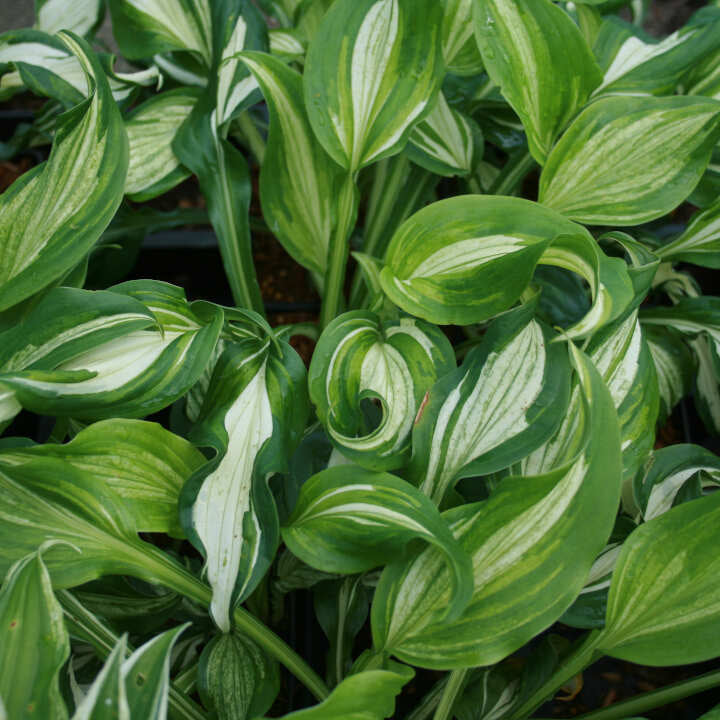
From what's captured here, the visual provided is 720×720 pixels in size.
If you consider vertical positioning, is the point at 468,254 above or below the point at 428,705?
above

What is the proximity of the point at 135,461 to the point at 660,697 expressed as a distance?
1.35ft

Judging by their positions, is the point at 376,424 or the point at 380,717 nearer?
the point at 380,717

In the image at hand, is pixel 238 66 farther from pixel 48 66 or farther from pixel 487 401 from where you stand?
pixel 487 401

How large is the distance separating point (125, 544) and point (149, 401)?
0.30 feet

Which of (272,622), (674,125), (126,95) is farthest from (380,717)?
(126,95)

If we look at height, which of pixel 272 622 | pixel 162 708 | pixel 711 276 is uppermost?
pixel 162 708

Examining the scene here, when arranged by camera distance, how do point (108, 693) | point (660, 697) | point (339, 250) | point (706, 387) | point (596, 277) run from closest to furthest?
point (108, 693) → point (596, 277) → point (660, 697) → point (339, 250) → point (706, 387)

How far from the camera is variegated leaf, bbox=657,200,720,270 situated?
65 centimetres

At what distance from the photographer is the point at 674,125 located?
577 millimetres

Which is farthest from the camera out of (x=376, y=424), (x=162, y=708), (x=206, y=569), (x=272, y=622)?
(x=272, y=622)

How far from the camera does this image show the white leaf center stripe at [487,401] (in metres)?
0.49

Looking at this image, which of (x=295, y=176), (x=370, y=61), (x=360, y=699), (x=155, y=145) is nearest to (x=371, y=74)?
(x=370, y=61)

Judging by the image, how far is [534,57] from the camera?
1.88 feet

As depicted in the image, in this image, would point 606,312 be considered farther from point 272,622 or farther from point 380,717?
point 272,622
